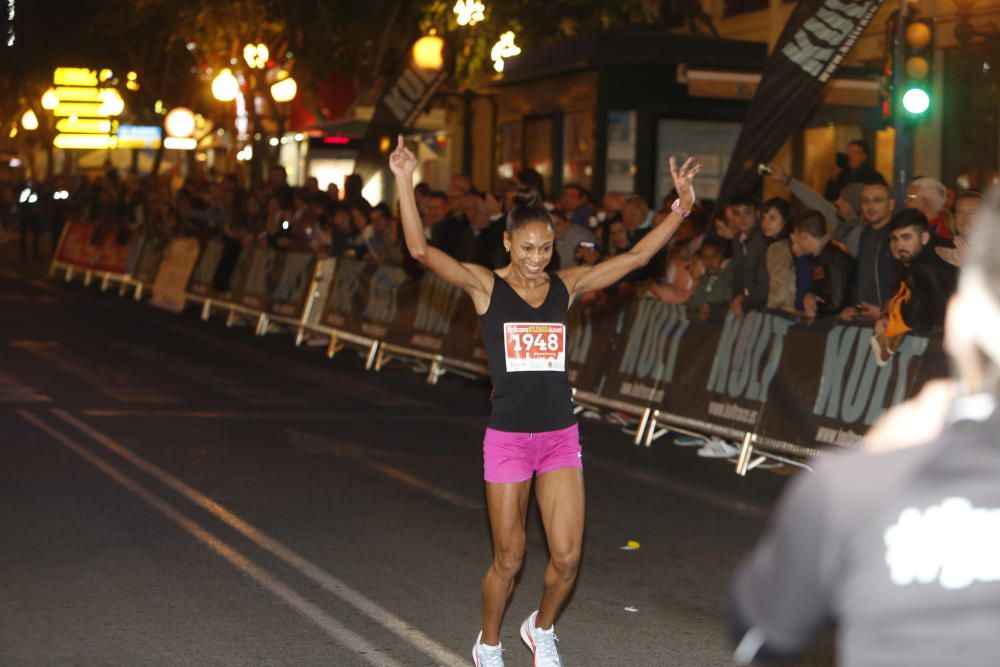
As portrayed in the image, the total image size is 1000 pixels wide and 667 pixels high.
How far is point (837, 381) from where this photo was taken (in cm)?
1077

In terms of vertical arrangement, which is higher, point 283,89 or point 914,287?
point 283,89

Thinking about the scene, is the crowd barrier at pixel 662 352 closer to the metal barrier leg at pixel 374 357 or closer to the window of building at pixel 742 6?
the metal barrier leg at pixel 374 357

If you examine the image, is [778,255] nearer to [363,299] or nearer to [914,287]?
[914,287]

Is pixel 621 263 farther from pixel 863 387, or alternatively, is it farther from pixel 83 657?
pixel 863 387

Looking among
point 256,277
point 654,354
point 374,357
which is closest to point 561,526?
point 654,354

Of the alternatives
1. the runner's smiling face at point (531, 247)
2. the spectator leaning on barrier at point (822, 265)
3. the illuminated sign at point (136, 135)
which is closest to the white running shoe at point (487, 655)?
the runner's smiling face at point (531, 247)

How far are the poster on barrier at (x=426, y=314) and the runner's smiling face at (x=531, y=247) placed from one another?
9.84 metres

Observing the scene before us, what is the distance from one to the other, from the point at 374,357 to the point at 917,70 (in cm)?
652

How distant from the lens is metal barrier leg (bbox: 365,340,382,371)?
57.8 feet

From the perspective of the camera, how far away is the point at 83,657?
20.9 feet

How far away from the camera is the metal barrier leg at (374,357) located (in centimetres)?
1761

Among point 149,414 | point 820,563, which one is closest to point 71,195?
point 149,414

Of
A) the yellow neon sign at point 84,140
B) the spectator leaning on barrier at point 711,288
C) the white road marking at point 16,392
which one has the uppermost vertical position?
the yellow neon sign at point 84,140

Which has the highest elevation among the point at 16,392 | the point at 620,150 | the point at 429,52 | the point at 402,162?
the point at 429,52
